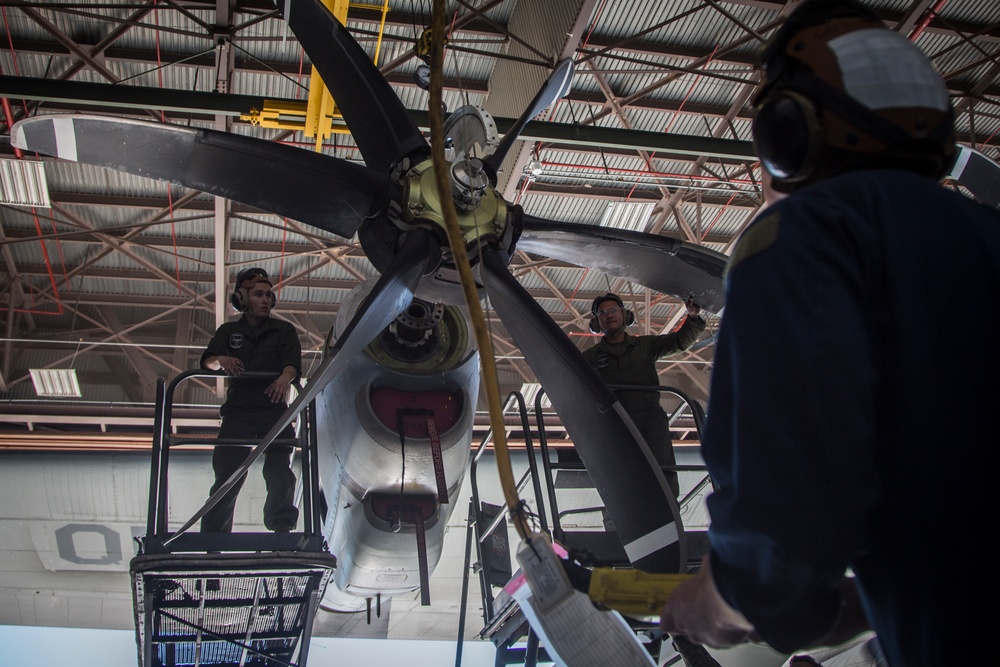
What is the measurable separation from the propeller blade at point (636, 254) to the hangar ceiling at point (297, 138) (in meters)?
5.62

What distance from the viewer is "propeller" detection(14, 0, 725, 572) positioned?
4.53 metres

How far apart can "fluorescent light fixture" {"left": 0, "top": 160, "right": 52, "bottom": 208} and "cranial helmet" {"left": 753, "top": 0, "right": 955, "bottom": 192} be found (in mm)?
14183

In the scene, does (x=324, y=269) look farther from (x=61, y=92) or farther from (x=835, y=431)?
(x=835, y=431)

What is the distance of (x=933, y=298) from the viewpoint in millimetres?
1279

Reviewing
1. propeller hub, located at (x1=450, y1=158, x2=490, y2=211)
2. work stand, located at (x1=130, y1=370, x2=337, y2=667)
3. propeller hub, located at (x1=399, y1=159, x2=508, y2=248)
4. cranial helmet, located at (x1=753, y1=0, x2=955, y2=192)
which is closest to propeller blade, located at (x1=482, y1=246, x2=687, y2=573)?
propeller hub, located at (x1=399, y1=159, x2=508, y2=248)

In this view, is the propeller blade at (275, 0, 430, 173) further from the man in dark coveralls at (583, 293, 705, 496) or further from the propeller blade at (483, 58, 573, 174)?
the man in dark coveralls at (583, 293, 705, 496)

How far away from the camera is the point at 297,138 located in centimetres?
1420

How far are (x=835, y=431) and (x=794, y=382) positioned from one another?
3.7 inches

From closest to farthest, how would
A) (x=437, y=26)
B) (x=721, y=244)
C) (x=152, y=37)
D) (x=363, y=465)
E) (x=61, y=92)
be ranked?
(x=437, y=26), (x=363, y=465), (x=61, y=92), (x=152, y=37), (x=721, y=244)

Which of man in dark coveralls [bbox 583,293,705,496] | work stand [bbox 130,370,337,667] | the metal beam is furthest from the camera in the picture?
the metal beam

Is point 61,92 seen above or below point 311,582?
above

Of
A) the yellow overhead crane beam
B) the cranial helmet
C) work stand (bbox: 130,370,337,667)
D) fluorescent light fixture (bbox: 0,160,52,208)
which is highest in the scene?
fluorescent light fixture (bbox: 0,160,52,208)

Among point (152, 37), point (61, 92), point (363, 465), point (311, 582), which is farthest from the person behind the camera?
point (152, 37)

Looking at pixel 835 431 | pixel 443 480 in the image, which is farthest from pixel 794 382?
pixel 443 480
